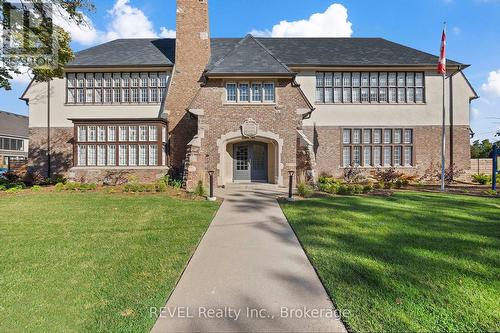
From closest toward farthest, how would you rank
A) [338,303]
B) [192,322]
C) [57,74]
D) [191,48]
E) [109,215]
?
[192,322], [338,303], [109,215], [57,74], [191,48]

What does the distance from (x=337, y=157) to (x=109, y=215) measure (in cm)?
1442

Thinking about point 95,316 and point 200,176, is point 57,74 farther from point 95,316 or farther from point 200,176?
point 95,316

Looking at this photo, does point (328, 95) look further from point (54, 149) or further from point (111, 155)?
point (54, 149)

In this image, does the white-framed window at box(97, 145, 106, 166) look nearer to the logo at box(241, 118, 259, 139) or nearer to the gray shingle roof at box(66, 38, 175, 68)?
the gray shingle roof at box(66, 38, 175, 68)

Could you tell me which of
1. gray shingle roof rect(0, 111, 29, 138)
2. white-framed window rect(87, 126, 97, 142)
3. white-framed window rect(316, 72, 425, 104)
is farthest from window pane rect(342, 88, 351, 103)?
gray shingle roof rect(0, 111, 29, 138)

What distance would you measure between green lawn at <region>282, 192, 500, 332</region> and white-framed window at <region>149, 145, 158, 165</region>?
33.9 ft

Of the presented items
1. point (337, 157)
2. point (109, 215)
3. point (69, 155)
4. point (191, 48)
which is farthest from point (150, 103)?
point (337, 157)

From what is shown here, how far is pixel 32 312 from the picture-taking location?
2891mm

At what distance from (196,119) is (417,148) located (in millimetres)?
15255

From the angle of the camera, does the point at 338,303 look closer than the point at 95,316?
No

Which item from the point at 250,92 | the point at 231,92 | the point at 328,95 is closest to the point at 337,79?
the point at 328,95

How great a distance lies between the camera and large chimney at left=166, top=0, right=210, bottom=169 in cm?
1616

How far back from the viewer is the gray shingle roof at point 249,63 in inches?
519

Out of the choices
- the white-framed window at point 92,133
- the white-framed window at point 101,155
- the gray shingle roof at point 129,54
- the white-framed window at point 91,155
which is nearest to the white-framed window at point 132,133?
the white-framed window at point 101,155
